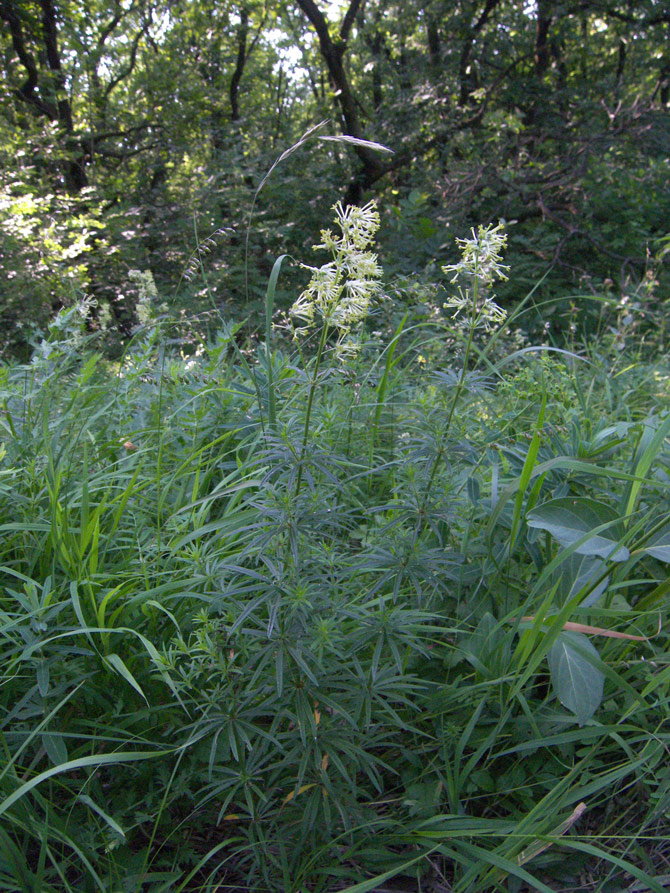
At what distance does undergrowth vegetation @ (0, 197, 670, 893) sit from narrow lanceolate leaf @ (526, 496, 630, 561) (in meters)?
0.01

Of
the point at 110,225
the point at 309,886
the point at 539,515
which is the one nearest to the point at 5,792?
the point at 309,886

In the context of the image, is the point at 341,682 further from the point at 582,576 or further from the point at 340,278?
the point at 340,278

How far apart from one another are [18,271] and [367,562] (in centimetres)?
490

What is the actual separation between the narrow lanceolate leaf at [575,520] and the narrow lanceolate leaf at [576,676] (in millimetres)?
226

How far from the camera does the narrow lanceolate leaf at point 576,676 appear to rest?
1371 millimetres

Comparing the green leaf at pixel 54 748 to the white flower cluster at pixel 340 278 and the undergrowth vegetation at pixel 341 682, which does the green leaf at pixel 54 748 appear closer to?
the undergrowth vegetation at pixel 341 682

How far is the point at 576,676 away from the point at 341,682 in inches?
20.0

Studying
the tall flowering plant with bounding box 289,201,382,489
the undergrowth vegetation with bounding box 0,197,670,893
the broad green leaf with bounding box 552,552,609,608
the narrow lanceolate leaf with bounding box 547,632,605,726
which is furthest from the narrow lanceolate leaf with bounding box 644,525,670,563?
the tall flowering plant with bounding box 289,201,382,489

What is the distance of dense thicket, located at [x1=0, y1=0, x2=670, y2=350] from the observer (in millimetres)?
5988

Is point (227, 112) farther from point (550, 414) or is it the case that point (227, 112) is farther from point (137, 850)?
point (137, 850)

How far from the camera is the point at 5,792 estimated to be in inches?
51.8

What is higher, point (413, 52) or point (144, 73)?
point (144, 73)

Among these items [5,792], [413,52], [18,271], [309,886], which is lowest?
[309,886]

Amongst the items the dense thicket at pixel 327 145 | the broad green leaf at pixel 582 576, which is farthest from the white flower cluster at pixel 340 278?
the dense thicket at pixel 327 145
